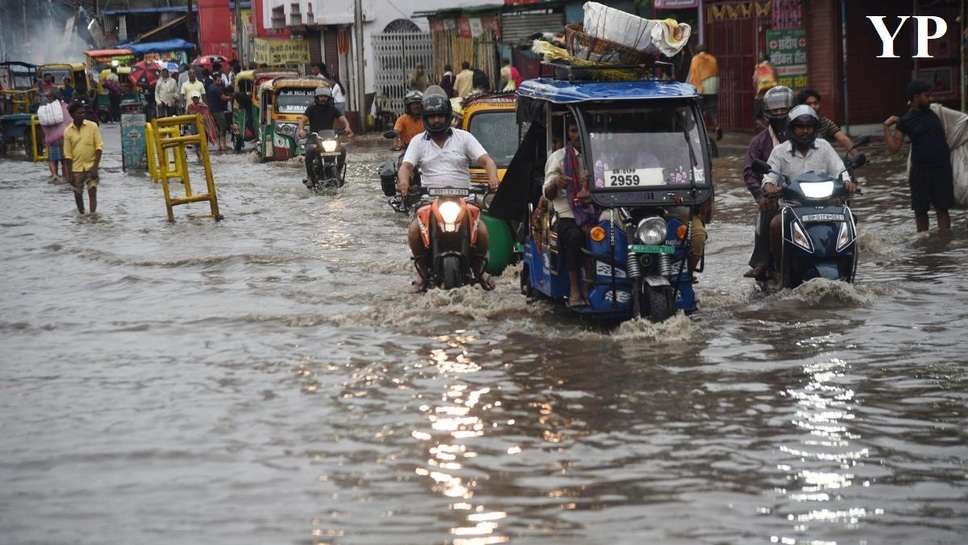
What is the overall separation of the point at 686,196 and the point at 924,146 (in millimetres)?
5495

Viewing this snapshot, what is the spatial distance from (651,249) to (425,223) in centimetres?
Answer: 255

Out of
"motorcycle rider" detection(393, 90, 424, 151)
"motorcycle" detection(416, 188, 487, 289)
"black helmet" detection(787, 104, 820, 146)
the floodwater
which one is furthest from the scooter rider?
"motorcycle rider" detection(393, 90, 424, 151)

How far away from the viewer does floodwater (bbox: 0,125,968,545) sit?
688 centimetres

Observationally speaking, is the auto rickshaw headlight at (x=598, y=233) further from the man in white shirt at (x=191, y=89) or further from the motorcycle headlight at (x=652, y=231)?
the man in white shirt at (x=191, y=89)

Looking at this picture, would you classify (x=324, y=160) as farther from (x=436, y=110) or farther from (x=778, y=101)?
(x=778, y=101)

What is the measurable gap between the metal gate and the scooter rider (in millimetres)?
32223

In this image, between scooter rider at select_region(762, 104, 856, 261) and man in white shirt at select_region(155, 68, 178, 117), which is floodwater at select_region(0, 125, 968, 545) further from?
man in white shirt at select_region(155, 68, 178, 117)

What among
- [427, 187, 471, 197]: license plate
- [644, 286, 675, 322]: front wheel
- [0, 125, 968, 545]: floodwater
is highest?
[427, 187, 471, 197]: license plate

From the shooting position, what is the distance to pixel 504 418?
348 inches

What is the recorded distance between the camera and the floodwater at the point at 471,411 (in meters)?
6.88

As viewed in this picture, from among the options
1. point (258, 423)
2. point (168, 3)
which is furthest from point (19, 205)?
point (168, 3)

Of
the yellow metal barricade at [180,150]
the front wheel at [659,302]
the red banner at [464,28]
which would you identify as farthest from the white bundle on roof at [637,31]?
the red banner at [464,28]

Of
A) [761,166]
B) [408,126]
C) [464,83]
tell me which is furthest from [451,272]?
[464,83]

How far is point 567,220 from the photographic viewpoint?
37.8 ft
